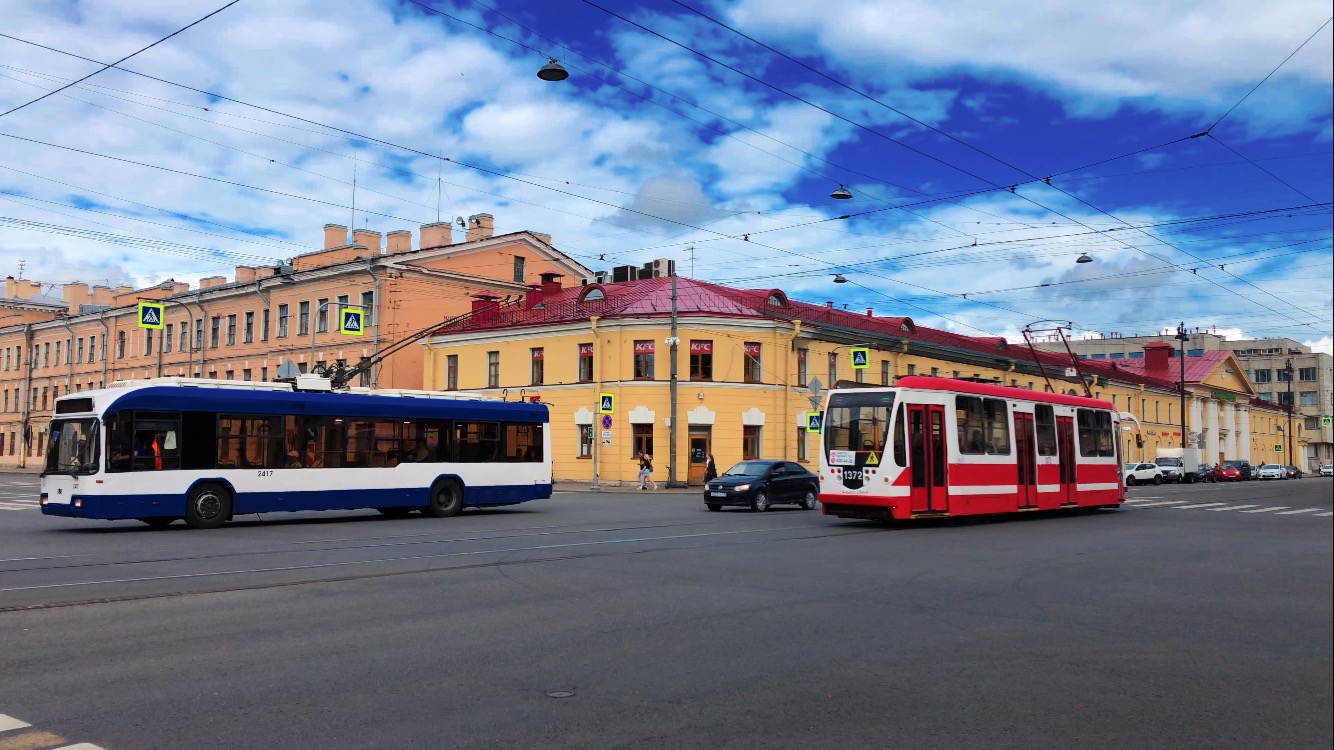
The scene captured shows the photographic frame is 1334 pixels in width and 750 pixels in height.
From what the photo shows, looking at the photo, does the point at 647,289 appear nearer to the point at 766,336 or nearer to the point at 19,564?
the point at 766,336

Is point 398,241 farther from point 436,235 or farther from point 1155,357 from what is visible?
point 1155,357

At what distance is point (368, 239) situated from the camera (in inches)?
2202

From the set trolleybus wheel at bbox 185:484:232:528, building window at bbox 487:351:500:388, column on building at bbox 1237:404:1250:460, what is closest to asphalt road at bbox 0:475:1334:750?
trolleybus wheel at bbox 185:484:232:528

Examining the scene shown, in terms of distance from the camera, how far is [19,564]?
1411 centimetres

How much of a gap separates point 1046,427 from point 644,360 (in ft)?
72.7

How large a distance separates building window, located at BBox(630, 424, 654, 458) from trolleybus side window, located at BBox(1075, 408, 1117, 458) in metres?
20.2

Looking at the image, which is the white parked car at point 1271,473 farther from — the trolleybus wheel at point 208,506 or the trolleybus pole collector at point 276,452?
the trolleybus wheel at point 208,506

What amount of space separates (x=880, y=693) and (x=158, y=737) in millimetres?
4477

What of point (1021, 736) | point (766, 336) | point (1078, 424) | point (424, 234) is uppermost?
point (424, 234)

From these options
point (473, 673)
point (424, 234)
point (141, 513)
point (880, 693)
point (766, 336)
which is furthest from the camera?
point (424, 234)

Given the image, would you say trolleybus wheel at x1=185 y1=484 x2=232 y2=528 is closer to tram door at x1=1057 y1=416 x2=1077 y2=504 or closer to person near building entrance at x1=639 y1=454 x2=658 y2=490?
tram door at x1=1057 y1=416 x2=1077 y2=504

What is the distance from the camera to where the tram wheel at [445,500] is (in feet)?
81.3

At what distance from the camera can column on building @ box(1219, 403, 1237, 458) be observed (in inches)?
3533

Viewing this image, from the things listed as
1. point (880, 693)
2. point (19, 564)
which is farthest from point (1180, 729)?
point (19, 564)
